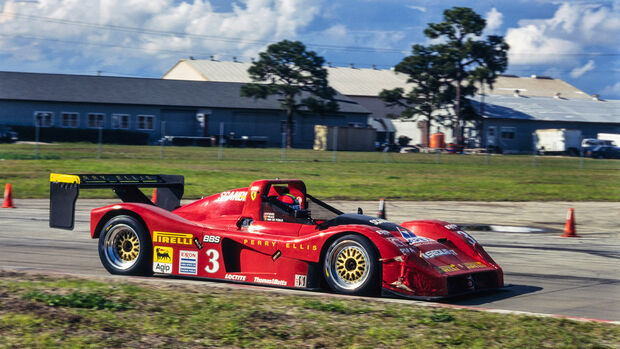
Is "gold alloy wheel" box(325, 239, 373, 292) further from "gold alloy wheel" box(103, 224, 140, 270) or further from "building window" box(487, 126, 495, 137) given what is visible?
"building window" box(487, 126, 495, 137)

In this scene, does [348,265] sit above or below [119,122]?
below

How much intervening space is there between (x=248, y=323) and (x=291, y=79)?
172ft

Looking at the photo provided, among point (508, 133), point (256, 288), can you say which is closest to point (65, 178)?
point (256, 288)

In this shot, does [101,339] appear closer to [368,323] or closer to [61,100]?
[368,323]

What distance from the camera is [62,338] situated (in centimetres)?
511

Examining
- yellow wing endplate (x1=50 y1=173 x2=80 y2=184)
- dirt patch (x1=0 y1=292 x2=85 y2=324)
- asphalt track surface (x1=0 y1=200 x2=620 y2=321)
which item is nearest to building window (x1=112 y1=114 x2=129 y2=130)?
asphalt track surface (x1=0 y1=200 x2=620 y2=321)

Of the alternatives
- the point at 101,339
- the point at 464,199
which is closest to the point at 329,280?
the point at 101,339

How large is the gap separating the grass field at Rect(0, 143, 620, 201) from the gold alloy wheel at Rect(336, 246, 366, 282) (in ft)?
42.3

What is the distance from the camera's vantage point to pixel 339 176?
28031mm

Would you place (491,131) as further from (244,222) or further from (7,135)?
(244,222)

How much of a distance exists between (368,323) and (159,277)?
11.4 ft

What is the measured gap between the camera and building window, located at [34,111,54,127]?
56169 millimetres

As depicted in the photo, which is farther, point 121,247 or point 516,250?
point 516,250

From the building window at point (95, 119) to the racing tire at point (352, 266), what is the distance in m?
52.7
